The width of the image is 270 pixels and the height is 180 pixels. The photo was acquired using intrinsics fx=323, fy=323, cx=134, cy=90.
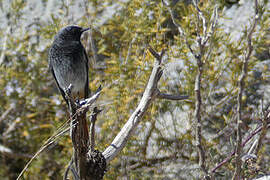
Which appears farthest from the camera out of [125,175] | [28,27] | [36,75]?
[28,27]

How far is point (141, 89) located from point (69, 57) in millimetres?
680

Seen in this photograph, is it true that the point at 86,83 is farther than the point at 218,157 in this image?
Yes

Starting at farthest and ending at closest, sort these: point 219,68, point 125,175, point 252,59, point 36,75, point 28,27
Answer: point 28,27
point 36,75
point 252,59
point 219,68
point 125,175

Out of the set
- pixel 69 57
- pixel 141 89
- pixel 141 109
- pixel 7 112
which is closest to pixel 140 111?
pixel 141 109

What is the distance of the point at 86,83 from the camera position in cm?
292

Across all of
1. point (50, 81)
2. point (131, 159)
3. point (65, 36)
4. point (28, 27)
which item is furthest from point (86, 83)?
point (28, 27)

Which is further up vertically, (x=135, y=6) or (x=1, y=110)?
(x=135, y=6)

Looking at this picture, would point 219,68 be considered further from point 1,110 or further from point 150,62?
point 1,110

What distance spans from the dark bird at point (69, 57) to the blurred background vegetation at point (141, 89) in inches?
8.9

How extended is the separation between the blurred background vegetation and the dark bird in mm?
227

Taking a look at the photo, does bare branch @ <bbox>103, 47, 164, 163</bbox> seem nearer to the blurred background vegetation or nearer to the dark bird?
the blurred background vegetation

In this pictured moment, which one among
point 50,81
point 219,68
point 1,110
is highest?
point 219,68

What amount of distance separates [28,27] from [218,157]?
3.41 m

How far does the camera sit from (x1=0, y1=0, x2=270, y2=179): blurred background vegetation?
2.71 metres
